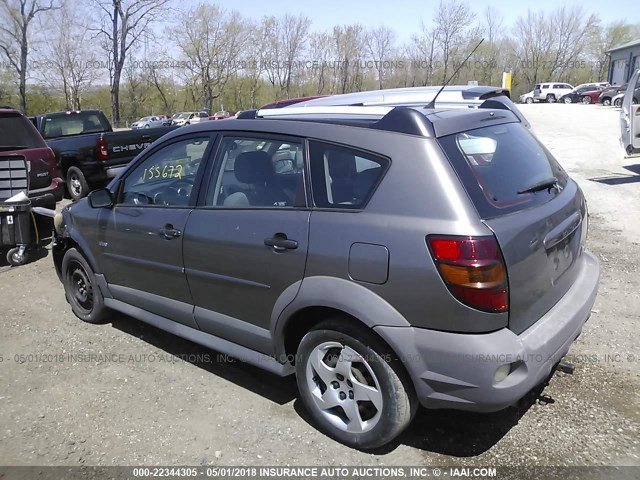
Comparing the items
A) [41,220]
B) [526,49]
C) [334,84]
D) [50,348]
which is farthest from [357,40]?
[50,348]

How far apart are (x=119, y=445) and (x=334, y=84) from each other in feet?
212

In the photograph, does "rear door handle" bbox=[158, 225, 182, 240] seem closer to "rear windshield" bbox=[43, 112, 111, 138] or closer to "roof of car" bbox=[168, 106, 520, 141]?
"roof of car" bbox=[168, 106, 520, 141]

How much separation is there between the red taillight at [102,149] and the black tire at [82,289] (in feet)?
19.2

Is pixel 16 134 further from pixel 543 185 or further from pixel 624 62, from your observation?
pixel 624 62

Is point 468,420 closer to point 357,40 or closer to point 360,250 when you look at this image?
point 360,250

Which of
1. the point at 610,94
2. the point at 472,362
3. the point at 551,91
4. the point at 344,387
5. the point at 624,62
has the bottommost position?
the point at 344,387

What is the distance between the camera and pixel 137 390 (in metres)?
3.48

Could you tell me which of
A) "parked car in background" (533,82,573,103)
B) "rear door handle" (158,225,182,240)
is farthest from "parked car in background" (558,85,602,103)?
"rear door handle" (158,225,182,240)

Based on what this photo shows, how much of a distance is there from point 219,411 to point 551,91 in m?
53.9

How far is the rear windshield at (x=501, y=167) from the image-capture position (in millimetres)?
2465

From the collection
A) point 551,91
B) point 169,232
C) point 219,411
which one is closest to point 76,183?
point 169,232

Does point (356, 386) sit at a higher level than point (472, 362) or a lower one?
lower

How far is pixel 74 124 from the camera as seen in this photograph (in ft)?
37.9

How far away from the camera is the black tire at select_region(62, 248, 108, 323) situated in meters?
4.36
